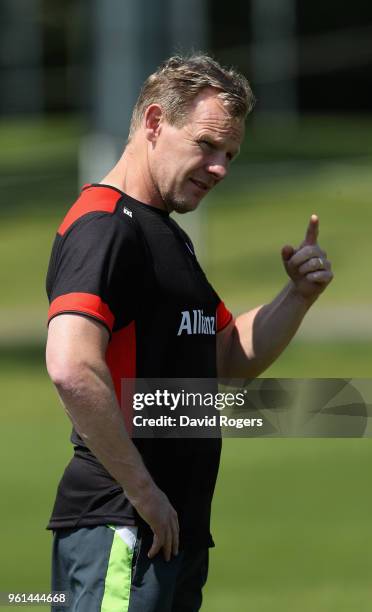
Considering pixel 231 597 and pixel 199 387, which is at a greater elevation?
pixel 199 387

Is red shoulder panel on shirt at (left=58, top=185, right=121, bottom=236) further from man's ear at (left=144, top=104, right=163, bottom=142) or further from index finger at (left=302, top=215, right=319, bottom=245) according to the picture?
index finger at (left=302, top=215, right=319, bottom=245)

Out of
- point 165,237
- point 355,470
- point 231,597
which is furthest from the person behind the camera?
point 355,470

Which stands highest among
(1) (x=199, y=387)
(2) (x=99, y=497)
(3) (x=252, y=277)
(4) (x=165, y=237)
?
(4) (x=165, y=237)

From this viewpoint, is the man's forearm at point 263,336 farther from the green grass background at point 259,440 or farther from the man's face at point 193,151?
the green grass background at point 259,440

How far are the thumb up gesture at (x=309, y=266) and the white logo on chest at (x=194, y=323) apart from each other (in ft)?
1.80

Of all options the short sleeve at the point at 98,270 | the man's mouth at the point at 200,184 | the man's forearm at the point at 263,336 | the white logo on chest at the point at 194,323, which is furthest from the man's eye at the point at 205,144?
the man's forearm at the point at 263,336

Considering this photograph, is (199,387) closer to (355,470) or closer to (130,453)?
(130,453)

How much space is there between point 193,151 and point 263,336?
3.01 ft

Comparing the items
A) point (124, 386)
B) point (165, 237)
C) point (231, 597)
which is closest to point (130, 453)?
point (124, 386)

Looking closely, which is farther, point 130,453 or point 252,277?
point 252,277

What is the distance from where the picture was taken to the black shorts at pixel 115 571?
3955mm

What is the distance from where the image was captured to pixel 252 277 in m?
21.6

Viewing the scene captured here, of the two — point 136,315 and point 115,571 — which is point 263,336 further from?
point 115,571

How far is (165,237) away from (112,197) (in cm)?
21
